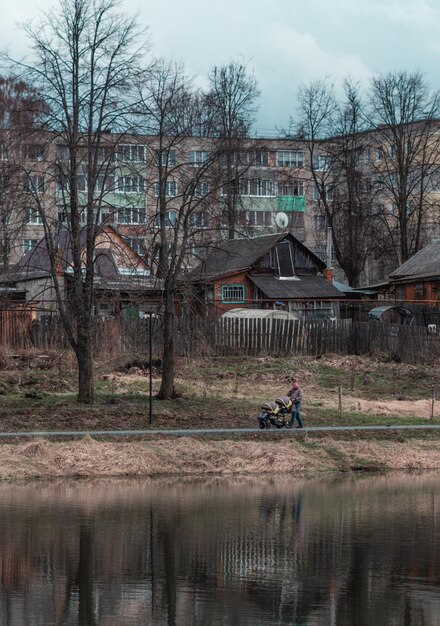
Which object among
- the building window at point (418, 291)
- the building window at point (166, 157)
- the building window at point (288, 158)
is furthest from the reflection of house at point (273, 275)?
the building window at point (166, 157)

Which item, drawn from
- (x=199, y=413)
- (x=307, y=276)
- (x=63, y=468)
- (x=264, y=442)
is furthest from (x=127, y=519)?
(x=307, y=276)

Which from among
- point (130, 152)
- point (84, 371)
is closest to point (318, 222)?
point (130, 152)

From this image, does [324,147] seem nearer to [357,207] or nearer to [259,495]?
[357,207]

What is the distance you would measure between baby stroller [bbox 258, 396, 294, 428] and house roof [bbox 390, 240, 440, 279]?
3555 cm

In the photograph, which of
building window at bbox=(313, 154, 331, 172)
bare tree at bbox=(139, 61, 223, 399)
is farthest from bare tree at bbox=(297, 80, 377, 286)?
bare tree at bbox=(139, 61, 223, 399)

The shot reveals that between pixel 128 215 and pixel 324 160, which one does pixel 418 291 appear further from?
pixel 128 215

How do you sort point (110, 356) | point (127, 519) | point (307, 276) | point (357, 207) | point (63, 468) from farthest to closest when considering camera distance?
point (357, 207), point (307, 276), point (110, 356), point (63, 468), point (127, 519)

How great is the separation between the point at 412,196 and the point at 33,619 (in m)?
73.4

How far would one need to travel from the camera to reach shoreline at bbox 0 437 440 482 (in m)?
26.3

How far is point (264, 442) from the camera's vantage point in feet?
96.9

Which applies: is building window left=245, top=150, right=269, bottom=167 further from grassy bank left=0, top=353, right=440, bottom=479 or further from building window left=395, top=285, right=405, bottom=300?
building window left=395, top=285, right=405, bottom=300

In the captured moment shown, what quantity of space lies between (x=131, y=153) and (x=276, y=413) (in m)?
9.17

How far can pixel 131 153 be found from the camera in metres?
33.3

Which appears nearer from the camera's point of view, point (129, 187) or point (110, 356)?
point (129, 187)
